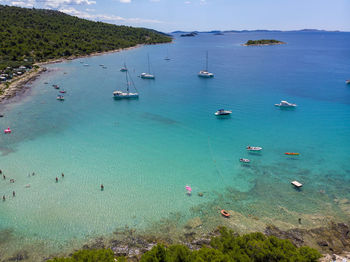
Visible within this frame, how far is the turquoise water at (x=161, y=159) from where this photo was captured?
26.8 metres

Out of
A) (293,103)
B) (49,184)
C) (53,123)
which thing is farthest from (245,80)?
(49,184)

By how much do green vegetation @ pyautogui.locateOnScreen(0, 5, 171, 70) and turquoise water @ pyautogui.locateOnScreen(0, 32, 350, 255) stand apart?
50.0 metres

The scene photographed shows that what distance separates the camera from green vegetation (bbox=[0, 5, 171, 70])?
109m

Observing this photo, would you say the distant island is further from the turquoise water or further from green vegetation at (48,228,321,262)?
green vegetation at (48,228,321,262)

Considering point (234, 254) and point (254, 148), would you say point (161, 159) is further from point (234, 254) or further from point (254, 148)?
point (234, 254)

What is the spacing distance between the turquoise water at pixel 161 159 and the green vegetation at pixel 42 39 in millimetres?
49978

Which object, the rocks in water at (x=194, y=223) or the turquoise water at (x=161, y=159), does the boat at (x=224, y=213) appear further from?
the rocks in water at (x=194, y=223)

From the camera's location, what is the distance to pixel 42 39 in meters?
133

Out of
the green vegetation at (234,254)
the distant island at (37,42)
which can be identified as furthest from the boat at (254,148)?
the distant island at (37,42)

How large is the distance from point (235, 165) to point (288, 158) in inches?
383

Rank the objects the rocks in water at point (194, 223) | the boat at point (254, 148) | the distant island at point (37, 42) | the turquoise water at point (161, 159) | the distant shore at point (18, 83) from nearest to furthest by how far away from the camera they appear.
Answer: the rocks in water at point (194, 223)
the turquoise water at point (161, 159)
the boat at point (254, 148)
the distant shore at point (18, 83)
the distant island at point (37, 42)

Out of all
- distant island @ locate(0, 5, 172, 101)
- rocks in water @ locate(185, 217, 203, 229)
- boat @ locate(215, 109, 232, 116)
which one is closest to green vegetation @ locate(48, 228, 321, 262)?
rocks in water @ locate(185, 217, 203, 229)

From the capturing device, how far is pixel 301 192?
30234mm

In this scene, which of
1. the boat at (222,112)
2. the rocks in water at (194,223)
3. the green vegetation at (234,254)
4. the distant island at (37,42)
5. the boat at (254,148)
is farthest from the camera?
the distant island at (37,42)
